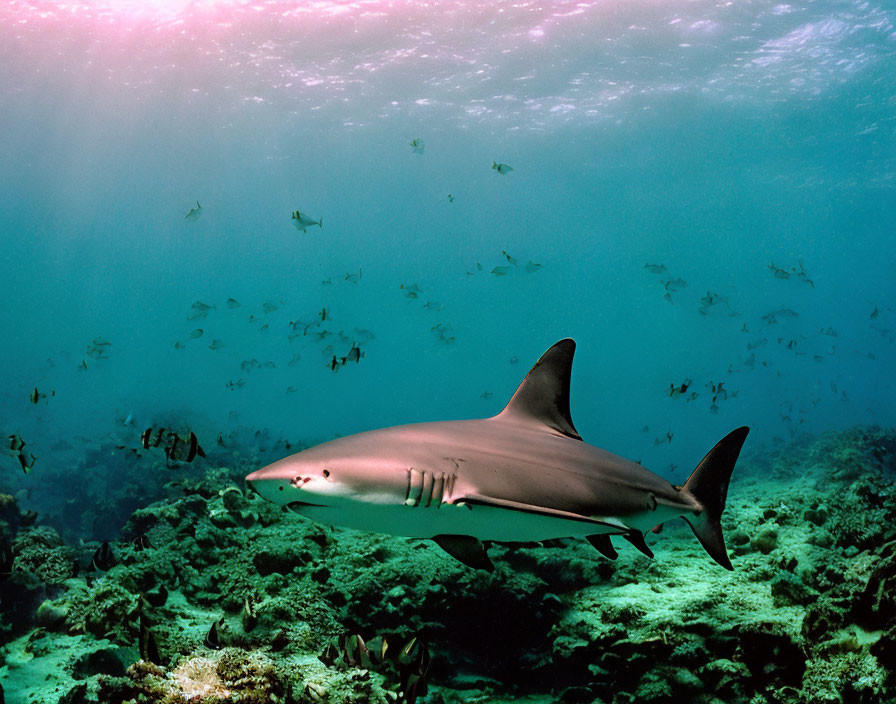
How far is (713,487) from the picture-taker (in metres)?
3.38

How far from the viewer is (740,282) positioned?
128 meters

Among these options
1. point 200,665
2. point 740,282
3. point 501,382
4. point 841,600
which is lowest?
point 501,382

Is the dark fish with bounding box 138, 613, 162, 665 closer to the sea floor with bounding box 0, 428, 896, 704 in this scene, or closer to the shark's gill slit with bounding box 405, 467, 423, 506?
the sea floor with bounding box 0, 428, 896, 704

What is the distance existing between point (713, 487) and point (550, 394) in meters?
1.28

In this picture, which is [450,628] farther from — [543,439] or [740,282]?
[740,282]

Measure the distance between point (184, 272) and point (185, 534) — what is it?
6393 inches

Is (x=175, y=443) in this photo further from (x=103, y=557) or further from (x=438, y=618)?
(x=438, y=618)

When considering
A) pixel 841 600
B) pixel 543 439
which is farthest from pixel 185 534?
pixel 841 600

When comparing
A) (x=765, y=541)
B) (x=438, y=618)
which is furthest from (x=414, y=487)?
(x=765, y=541)

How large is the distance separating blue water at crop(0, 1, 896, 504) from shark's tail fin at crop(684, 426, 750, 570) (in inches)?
576

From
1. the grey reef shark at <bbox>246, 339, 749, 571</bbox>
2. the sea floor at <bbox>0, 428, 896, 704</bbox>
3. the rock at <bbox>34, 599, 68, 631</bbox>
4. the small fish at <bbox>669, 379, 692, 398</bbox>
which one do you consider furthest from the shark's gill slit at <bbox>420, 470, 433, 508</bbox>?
the small fish at <bbox>669, 379, 692, 398</bbox>

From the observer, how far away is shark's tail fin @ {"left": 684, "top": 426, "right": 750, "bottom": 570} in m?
3.35

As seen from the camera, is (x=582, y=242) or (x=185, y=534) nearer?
(x=185, y=534)

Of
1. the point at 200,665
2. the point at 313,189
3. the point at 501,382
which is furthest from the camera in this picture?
the point at 501,382
